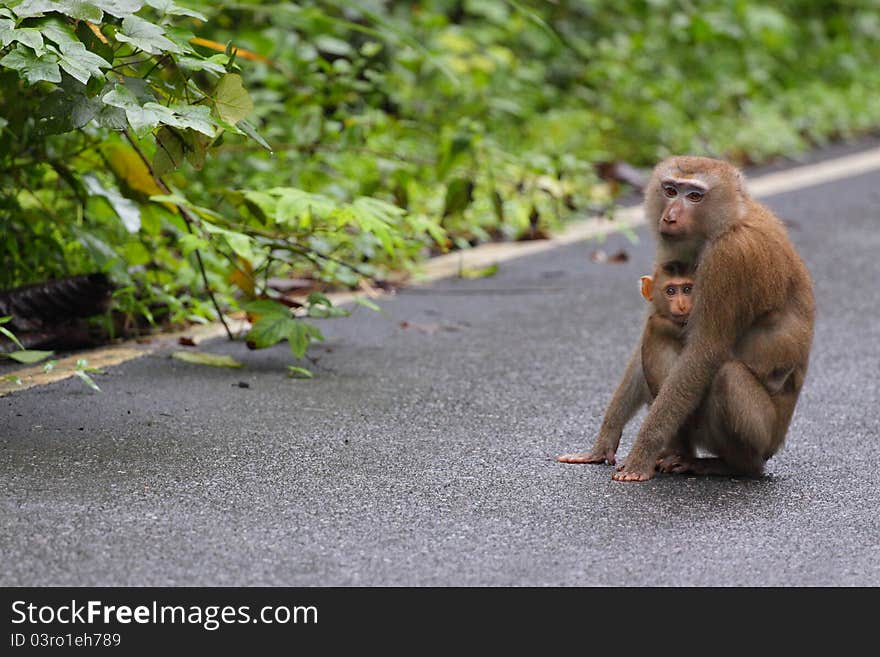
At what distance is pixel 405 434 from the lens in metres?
5.07

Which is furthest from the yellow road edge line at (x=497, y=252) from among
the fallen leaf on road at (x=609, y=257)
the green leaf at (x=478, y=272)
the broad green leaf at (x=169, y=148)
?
the broad green leaf at (x=169, y=148)

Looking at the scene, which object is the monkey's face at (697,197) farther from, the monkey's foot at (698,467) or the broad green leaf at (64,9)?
the broad green leaf at (64,9)

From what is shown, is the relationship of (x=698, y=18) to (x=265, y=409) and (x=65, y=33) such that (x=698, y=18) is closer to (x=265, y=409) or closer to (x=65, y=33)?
(x=265, y=409)

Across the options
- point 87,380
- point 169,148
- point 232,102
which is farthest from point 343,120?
point 232,102

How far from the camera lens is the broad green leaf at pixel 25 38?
4117 millimetres

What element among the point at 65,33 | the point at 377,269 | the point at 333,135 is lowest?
the point at 377,269

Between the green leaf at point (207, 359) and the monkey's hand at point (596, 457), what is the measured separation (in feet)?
5.69

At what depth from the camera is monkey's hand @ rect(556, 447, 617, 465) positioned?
Result: 187 inches

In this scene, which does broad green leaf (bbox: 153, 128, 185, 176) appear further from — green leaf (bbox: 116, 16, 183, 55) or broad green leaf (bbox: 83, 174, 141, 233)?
broad green leaf (bbox: 83, 174, 141, 233)

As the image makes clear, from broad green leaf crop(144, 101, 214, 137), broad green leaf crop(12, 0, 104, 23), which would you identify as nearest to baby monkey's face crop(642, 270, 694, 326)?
broad green leaf crop(144, 101, 214, 137)

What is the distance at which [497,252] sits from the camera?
8867 mm
